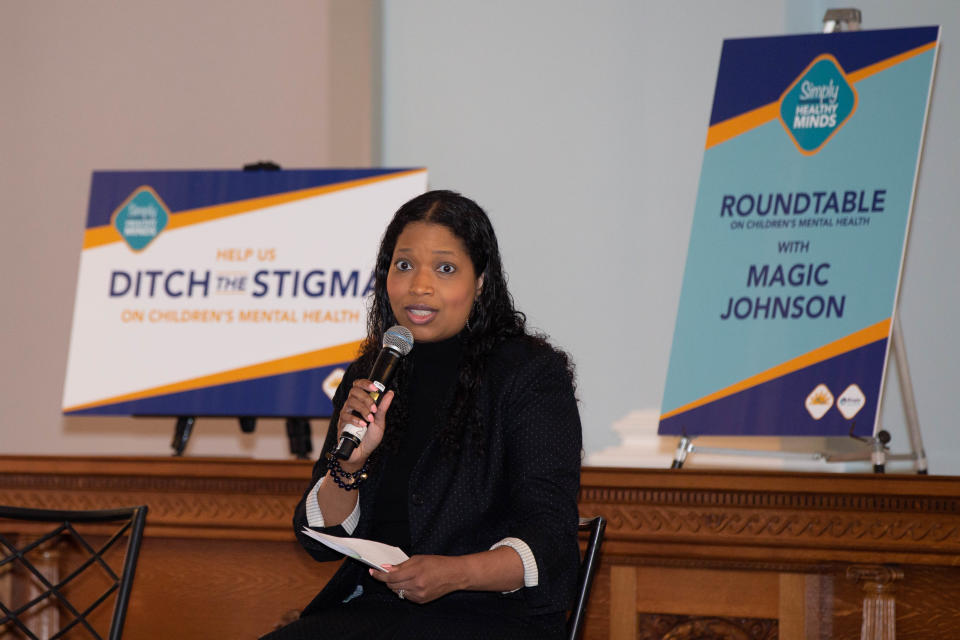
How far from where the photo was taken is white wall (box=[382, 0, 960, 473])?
4.28 metres

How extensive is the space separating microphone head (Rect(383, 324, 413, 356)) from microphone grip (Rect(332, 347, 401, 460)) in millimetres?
39

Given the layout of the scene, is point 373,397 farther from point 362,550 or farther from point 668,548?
point 668,548

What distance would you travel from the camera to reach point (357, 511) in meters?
1.95

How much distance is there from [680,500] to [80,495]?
5.32 feet

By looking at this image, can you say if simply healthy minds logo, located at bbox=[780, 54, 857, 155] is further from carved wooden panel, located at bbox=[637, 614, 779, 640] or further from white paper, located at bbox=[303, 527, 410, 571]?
white paper, located at bbox=[303, 527, 410, 571]

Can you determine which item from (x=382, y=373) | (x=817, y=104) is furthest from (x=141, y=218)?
(x=817, y=104)

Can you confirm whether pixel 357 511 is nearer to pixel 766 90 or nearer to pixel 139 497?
pixel 139 497

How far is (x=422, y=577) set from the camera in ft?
5.31

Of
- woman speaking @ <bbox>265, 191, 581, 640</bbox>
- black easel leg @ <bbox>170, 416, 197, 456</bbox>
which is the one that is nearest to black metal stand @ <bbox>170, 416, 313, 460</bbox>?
black easel leg @ <bbox>170, 416, 197, 456</bbox>

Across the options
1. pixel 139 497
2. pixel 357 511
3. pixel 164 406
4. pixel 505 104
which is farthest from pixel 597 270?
pixel 357 511

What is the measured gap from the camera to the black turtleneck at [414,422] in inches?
75.8

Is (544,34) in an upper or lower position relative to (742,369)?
upper

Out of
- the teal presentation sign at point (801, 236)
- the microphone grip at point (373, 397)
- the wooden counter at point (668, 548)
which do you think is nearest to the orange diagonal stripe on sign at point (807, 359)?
the teal presentation sign at point (801, 236)

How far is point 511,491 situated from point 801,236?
1555 millimetres
